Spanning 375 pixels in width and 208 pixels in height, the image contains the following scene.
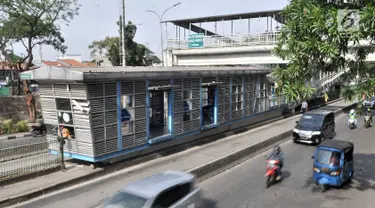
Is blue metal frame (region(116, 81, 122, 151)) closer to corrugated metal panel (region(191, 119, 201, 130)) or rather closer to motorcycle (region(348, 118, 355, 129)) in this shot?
corrugated metal panel (region(191, 119, 201, 130))

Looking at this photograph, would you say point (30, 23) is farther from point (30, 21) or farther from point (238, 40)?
point (238, 40)

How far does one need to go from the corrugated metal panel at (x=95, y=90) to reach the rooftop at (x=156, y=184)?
4.75 m

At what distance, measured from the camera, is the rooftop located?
7.51 meters

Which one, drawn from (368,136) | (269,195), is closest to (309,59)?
(269,195)

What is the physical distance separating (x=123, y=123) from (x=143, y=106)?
1205mm

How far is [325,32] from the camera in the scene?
750 cm

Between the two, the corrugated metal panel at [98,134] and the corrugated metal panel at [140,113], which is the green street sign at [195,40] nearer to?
the corrugated metal panel at [140,113]

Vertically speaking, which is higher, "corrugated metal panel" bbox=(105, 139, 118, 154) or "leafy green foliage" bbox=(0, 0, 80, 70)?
"leafy green foliage" bbox=(0, 0, 80, 70)

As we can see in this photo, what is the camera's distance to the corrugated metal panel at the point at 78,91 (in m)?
11.8

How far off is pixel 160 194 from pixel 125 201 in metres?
0.78

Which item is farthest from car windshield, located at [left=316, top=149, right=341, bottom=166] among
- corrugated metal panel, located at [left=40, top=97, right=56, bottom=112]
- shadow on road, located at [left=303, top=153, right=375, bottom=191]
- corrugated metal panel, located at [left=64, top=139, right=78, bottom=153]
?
corrugated metal panel, located at [left=40, top=97, right=56, bottom=112]

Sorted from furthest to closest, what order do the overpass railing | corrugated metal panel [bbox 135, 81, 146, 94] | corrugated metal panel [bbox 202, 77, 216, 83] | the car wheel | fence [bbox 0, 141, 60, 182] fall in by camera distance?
1. the overpass railing
2. the car wheel
3. corrugated metal panel [bbox 202, 77, 216, 83]
4. corrugated metal panel [bbox 135, 81, 146, 94]
5. fence [bbox 0, 141, 60, 182]

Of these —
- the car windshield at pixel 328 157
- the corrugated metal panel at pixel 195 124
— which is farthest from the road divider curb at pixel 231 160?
the car windshield at pixel 328 157

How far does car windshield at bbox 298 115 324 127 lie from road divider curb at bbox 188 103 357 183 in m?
1.51
